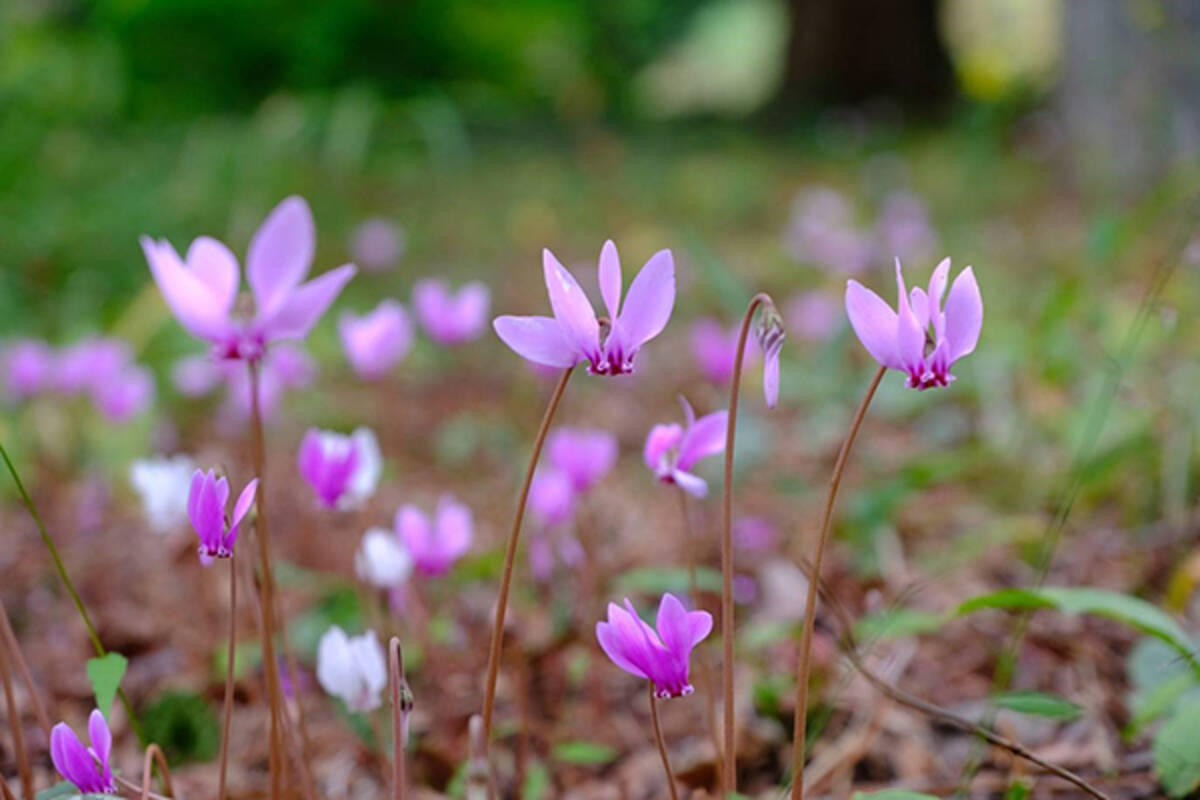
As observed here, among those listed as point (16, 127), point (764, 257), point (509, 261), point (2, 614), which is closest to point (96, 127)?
point (16, 127)

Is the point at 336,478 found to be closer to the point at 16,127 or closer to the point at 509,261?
the point at 16,127

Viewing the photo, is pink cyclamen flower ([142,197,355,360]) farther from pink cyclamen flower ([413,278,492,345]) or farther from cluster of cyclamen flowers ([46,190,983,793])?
pink cyclamen flower ([413,278,492,345])

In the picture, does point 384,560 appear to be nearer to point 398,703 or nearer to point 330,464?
point 330,464

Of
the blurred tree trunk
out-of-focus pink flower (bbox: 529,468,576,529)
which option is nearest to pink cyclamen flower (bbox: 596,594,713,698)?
out-of-focus pink flower (bbox: 529,468,576,529)

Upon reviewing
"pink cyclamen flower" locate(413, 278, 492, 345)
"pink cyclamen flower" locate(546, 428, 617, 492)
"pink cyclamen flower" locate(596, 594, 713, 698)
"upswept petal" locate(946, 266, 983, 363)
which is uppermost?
"upswept petal" locate(946, 266, 983, 363)

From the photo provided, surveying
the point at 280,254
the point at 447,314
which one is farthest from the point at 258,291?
the point at 447,314

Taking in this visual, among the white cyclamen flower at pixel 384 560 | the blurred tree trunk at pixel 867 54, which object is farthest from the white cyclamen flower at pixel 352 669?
the blurred tree trunk at pixel 867 54

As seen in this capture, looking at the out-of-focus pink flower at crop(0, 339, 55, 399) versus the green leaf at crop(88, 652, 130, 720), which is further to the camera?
the out-of-focus pink flower at crop(0, 339, 55, 399)
